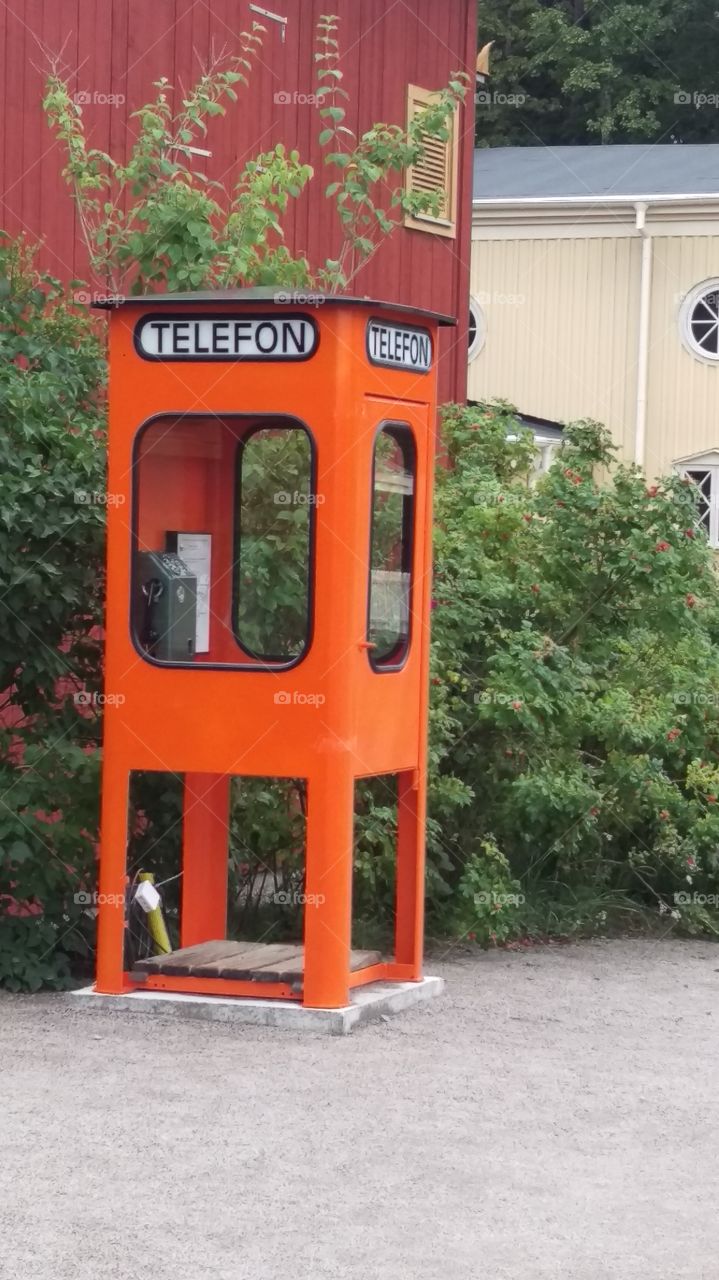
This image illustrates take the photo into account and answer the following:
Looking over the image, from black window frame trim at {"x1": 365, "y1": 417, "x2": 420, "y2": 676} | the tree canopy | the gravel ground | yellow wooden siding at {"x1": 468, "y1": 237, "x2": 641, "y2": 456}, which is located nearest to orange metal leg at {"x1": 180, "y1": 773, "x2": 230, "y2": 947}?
the gravel ground

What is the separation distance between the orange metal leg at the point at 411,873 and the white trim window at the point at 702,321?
2171 centimetres

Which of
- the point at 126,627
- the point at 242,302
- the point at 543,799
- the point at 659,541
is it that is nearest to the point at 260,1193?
the point at 126,627

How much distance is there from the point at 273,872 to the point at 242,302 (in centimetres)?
275

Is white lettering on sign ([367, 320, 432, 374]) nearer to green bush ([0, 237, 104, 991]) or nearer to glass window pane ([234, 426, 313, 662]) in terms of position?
glass window pane ([234, 426, 313, 662])

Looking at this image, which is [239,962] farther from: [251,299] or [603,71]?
[603,71]

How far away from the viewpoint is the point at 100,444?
8.27 meters

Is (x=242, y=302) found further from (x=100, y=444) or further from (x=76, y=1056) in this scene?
(x=76, y=1056)

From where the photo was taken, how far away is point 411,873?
8250mm

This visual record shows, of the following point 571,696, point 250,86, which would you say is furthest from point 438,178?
point 571,696

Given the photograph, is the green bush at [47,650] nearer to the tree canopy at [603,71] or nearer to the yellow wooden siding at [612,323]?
the yellow wooden siding at [612,323]

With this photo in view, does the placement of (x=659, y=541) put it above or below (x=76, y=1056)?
above

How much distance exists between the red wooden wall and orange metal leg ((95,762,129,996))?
4340mm

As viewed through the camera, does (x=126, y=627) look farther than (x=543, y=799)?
No

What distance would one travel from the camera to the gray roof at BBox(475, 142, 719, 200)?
2958cm
